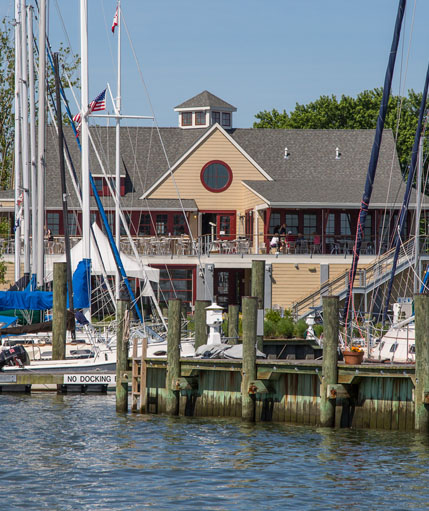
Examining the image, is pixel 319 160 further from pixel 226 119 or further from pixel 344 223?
pixel 344 223

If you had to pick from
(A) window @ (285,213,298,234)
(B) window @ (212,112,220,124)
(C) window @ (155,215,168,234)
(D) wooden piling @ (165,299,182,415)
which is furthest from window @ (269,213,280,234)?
(D) wooden piling @ (165,299,182,415)

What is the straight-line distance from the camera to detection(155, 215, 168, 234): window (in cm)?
5158

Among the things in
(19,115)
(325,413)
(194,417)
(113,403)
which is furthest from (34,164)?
(325,413)

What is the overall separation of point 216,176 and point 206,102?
5341mm

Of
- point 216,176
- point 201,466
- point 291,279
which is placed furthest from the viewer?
point 216,176

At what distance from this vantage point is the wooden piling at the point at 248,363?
72.6 feet

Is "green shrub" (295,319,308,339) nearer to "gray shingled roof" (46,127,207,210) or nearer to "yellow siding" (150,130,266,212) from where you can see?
"gray shingled roof" (46,127,207,210)

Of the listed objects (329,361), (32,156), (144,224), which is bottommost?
(329,361)

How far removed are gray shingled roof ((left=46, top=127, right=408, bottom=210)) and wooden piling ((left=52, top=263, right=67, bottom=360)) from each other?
21.8 m

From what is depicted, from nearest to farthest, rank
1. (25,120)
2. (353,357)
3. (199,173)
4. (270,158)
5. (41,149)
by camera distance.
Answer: (353,357), (41,149), (25,120), (199,173), (270,158)

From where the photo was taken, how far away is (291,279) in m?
47.2

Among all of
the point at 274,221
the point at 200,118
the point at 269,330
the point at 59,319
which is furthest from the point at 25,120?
the point at 200,118

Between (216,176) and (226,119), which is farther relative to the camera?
(226,119)

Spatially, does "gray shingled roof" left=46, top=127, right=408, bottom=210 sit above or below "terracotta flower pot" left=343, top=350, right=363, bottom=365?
above
